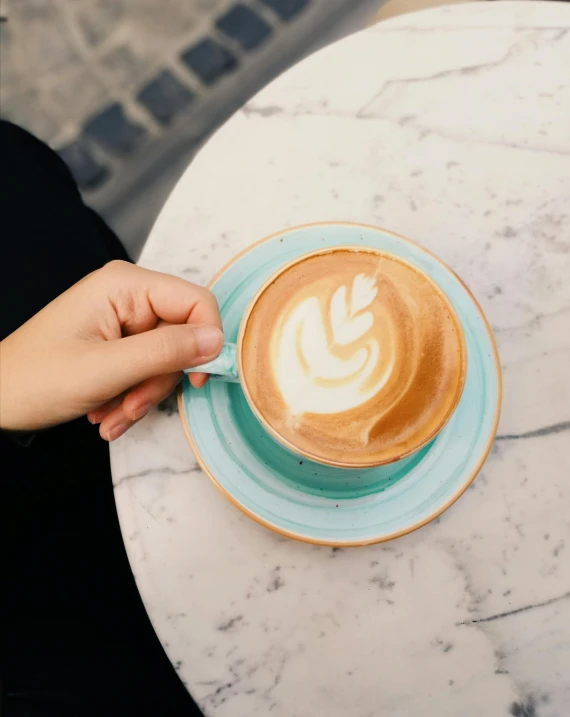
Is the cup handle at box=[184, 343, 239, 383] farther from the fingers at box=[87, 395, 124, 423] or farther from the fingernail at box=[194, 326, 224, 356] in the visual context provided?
the fingers at box=[87, 395, 124, 423]

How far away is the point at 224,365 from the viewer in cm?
64

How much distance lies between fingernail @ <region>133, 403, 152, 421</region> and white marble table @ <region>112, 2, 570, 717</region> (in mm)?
31

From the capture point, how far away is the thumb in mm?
615

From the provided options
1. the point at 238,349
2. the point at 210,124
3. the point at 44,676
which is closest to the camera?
the point at 238,349

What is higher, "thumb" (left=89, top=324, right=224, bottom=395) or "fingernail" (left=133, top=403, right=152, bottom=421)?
"thumb" (left=89, top=324, right=224, bottom=395)

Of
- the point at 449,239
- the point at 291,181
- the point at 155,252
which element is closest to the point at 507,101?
the point at 449,239

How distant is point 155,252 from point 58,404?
0.79 ft

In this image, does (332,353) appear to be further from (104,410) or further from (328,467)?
(104,410)

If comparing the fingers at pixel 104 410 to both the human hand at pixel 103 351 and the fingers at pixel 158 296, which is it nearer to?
the human hand at pixel 103 351

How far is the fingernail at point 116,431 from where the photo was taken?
68cm

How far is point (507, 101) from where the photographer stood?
81 centimetres

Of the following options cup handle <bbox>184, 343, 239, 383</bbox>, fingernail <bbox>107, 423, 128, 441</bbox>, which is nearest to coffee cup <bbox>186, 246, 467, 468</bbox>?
cup handle <bbox>184, 343, 239, 383</bbox>

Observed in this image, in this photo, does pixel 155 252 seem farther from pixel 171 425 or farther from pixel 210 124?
pixel 210 124

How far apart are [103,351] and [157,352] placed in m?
0.07
